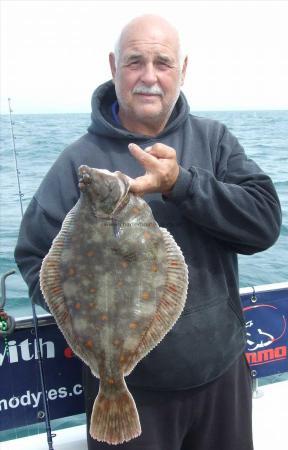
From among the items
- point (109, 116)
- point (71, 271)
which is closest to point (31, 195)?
point (109, 116)

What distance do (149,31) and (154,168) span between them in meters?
0.75

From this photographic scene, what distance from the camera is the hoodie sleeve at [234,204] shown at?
7.27 ft

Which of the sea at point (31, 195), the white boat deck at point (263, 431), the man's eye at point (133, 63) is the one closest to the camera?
the man's eye at point (133, 63)

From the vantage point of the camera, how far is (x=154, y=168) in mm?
2053

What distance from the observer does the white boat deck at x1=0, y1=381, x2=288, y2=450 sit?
3.28 m

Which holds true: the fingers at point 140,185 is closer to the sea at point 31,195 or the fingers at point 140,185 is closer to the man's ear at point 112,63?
the man's ear at point 112,63

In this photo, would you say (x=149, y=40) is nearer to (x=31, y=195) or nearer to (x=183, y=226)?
(x=183, y=226)

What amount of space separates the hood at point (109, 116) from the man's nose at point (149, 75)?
0.86 feet

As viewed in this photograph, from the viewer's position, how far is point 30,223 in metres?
2.47

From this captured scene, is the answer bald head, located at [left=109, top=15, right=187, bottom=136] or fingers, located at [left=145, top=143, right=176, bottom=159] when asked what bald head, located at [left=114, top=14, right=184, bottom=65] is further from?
fingers, located at [left=145, top=143, right=176, bottom=159]

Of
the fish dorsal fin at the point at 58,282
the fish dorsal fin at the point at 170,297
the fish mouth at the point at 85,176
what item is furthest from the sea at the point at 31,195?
the fish dorsal fin at the point at 170,297

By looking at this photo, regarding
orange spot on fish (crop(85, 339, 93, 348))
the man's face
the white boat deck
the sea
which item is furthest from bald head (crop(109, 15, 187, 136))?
the white boat deck

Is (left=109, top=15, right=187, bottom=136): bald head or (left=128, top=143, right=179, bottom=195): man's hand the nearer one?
(left=128, top=143, right=179, bottom=195): man's hand

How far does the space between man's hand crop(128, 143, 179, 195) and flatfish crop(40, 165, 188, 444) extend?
0.06 m
